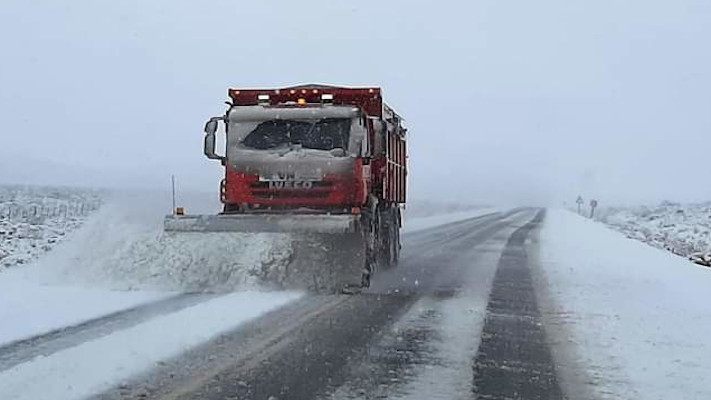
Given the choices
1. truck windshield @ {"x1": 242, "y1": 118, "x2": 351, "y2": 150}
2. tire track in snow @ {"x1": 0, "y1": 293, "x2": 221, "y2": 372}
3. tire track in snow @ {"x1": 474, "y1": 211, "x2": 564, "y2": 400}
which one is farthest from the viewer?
truck windshield @ {"x1": 242, "y1": 118, "x2": 351, "y2": 150}

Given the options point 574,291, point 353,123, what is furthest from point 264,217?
point 574,291

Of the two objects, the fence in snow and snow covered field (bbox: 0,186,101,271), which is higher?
the fence in snow

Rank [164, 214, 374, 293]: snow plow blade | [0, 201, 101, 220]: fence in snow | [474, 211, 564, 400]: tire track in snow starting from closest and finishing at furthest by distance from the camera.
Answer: [474, 211, 564, 400]: tire track in snow < [164, 214, 374, 293]: snow plow blade < [0, 201, 101, 220]: fence in snow

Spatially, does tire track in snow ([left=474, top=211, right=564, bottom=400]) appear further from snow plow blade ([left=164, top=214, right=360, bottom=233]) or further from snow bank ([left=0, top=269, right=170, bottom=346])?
snow bank ([left=0, top=269, right=170, bottom=346])

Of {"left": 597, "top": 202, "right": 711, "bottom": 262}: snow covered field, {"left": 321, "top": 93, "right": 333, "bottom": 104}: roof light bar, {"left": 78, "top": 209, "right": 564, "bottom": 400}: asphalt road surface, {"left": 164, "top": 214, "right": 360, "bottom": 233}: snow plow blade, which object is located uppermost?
{"left": 321, "top": 93, "right": 333, "bottom": 104}: roof light bar

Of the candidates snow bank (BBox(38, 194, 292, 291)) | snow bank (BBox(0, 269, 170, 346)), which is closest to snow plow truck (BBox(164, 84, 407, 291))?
snow bank (BBox(38, 194, 292, 291))

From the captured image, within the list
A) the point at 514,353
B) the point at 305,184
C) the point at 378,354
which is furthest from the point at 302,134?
the point at 514,353

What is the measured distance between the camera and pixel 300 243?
13094 millimetres

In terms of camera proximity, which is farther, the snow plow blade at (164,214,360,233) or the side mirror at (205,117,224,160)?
the side mirror at (205,117,224,160)

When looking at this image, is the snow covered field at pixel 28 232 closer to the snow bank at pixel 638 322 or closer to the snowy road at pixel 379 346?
the snowy road at pixel 379 346

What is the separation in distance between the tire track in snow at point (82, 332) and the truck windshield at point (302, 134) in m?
2.97

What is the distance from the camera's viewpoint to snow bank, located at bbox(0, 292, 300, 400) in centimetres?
648

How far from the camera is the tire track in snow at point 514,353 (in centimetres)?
686

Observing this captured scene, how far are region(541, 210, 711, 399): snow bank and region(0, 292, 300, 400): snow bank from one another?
365cm
